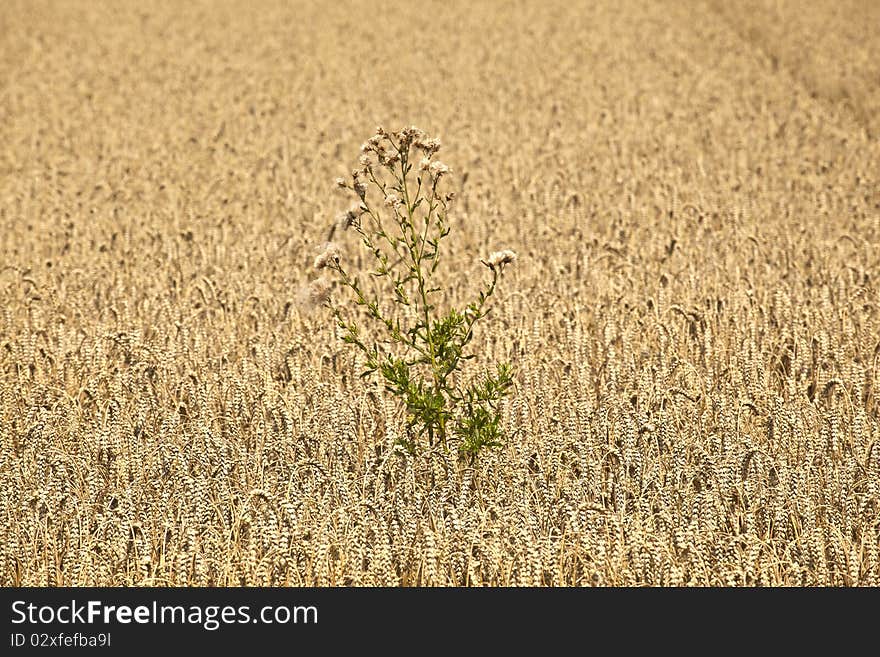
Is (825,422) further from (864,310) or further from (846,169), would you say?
(846,169)

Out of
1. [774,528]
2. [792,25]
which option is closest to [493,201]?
[774,528]

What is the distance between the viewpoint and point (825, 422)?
353 centimetres

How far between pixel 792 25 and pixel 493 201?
735 centimetres

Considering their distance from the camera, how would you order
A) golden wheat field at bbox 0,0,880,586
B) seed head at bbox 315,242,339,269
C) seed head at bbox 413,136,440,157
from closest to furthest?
golden wheat field at bbox 0,0,880,586
seed head at bbox 315,242,339,269
seed head at bbox 413,136,440,157

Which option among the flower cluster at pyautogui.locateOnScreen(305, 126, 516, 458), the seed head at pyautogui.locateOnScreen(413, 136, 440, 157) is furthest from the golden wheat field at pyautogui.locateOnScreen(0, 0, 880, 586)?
the seed head at pyautogui.locateOnScreen(413, 136, 440, 157)

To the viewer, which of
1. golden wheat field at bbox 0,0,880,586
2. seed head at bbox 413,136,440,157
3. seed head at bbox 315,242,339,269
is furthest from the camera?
seed head at bbox 413,136,440,157

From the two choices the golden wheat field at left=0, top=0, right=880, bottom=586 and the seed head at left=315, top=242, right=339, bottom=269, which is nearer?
the golden wheat field at left=0, top=0, right=880, bottom=586

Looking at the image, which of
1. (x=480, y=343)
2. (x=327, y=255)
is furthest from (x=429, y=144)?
(x=480, y=343)

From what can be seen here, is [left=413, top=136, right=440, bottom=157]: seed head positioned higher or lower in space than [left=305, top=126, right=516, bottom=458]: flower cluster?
higher

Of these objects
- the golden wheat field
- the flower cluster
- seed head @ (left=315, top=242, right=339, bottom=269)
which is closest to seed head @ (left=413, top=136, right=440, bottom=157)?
the flower cluster

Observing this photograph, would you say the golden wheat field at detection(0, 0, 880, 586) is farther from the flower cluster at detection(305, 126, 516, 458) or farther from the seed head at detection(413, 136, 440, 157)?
the seed head at detection(413, 136, 440, 157)

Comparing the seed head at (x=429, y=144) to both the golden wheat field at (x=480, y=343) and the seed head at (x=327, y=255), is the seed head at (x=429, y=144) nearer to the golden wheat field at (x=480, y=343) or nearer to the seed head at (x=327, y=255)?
the seed head at (x=327, y=255)

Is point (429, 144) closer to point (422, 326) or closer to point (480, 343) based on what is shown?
point (422, 326)

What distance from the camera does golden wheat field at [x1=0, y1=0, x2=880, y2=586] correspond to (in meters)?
2.90
